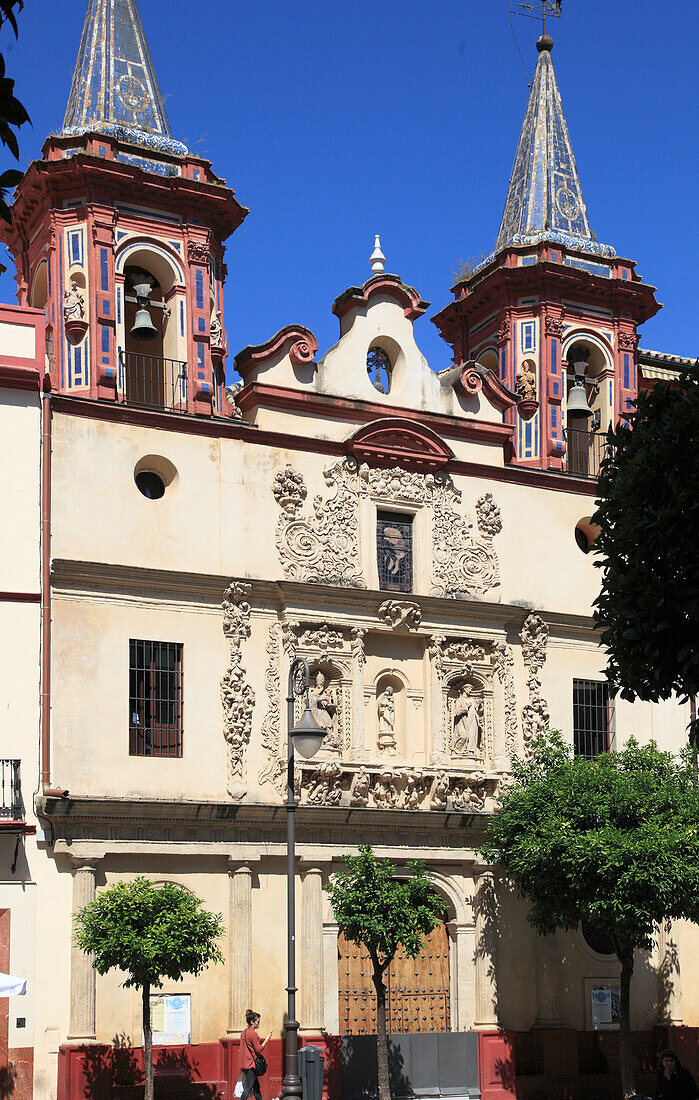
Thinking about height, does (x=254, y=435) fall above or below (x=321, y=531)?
above

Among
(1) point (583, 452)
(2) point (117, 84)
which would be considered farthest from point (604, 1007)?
(2) point (117, 84)

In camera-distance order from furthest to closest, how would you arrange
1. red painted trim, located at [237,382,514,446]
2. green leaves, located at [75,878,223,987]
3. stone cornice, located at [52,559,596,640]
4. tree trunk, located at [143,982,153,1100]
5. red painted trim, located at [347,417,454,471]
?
red painted trim, located at [347,417,454,471] → red painted trim, located at [237,382,514,446] → stone cornice, located at [52,559,596,640] → tree trunk, located at [143,982,153,1100] → green leaves, located at [75,878,223,987]

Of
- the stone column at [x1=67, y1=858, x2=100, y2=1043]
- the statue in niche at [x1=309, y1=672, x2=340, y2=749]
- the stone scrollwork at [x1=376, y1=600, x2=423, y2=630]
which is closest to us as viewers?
the stone column at [x1=67, y1=858, x2=100, y2=1043]

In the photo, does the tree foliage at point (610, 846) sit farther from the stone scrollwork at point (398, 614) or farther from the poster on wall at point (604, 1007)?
the stone scrollwork at point (398, 614)

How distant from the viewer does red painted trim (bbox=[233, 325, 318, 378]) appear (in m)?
33.2

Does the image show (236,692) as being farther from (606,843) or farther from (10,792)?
(606,843)

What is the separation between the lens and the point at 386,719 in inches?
1319

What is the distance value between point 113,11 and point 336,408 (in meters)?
10.1

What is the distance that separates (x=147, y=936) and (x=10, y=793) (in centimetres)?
391

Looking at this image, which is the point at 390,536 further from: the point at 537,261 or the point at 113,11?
the point at 113,11

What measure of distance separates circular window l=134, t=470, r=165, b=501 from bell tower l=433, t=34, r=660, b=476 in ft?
28.8

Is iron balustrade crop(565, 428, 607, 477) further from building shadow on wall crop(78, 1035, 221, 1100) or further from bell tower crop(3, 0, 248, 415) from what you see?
building shadow on wall crop(78, 1035, 221, 1100)

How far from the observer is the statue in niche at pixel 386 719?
33.3m

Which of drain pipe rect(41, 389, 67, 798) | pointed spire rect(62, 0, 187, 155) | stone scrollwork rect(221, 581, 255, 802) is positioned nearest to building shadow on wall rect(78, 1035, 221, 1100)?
drain pipe rect(41, 389, 67, 798)
